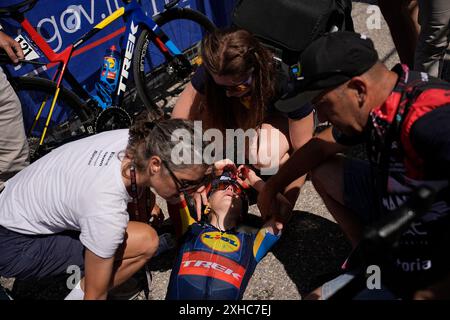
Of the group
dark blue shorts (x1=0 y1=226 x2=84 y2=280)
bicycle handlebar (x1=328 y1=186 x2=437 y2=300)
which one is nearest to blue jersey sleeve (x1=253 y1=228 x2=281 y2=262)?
dark blue shorts (x1=0 y1=226 x2=84 y2=280)

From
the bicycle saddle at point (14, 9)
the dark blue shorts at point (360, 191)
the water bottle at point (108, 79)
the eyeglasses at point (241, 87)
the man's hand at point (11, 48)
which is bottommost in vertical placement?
the dark blue shorts at point (360, 191)

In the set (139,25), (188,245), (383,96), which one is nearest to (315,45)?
(383,96)

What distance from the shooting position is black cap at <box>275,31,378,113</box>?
6.27 ft

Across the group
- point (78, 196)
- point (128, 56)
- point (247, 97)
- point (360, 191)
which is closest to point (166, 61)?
point (128, 56)

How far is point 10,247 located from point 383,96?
198 cm

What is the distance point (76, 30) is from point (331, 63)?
284cm

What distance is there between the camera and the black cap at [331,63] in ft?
6.27

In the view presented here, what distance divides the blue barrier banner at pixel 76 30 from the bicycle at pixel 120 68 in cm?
9

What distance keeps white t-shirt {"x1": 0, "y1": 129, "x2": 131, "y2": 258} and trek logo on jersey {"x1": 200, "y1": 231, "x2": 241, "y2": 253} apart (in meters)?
0.67

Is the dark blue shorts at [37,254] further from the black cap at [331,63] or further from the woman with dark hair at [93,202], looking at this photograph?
the black cap at [331,63]

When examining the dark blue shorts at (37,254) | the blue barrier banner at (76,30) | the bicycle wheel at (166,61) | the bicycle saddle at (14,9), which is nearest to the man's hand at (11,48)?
the bicycle saddle at (14,9)

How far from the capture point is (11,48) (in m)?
3.34

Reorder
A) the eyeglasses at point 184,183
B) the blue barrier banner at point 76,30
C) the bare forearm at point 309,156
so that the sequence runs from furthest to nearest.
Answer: the blue barrier banner at point 76,30 < the bare forearm at point 309,156 < the eyeglasses at point 184,183

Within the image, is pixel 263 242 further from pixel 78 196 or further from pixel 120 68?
pixel 120 68
